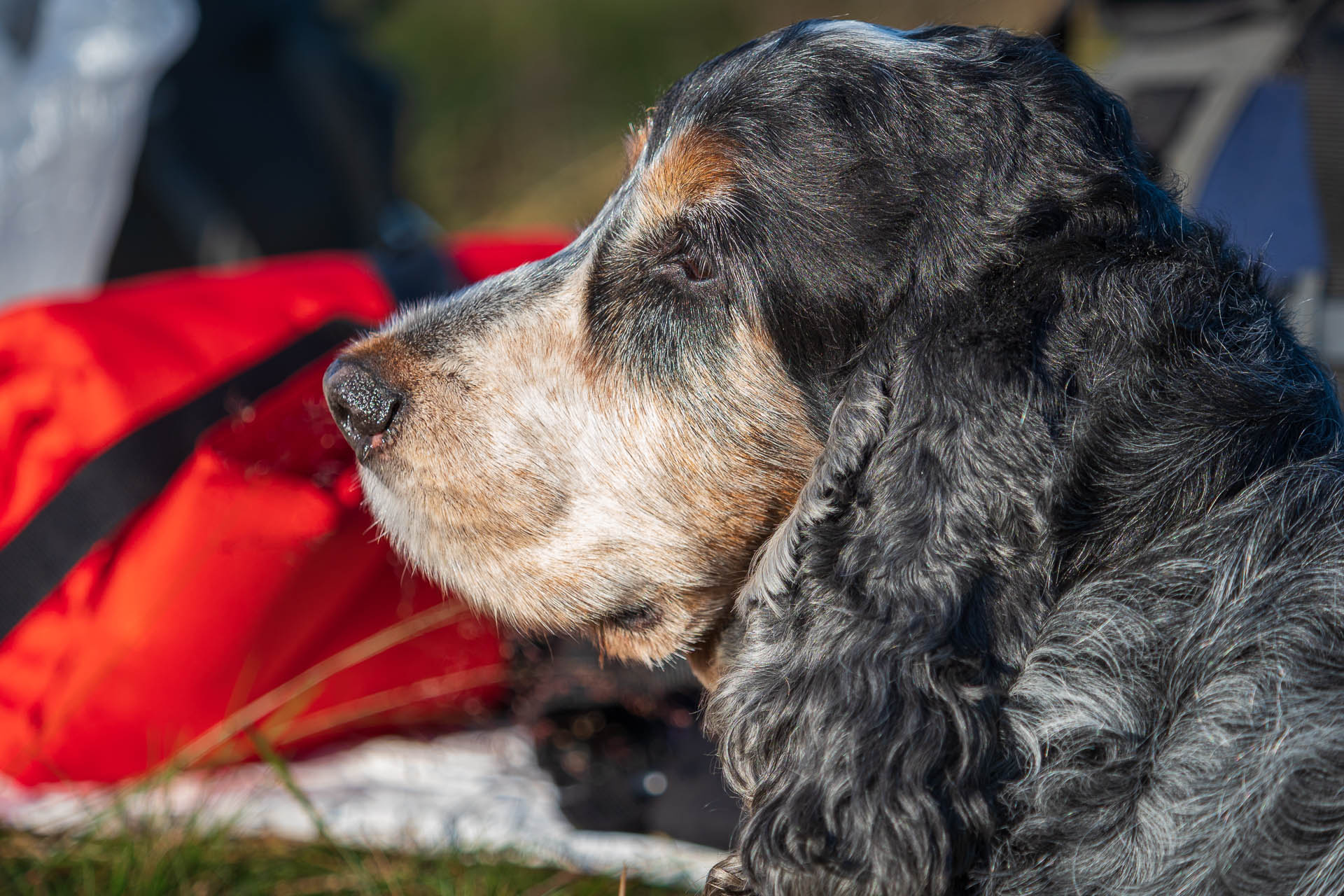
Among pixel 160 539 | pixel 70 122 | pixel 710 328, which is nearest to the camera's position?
pixel 710 328

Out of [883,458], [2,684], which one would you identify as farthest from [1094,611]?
[2,684]

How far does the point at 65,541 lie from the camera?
305 cm

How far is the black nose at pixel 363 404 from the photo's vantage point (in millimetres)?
2426

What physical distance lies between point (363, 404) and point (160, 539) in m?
0.99

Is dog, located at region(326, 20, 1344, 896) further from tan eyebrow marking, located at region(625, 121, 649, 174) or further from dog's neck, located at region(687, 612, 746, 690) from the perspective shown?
tan eyebrow marking, located at region(625, 121, 649, 174)

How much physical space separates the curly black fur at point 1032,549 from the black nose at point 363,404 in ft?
2.67

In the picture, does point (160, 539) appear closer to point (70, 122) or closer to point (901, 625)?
point (901, 625)

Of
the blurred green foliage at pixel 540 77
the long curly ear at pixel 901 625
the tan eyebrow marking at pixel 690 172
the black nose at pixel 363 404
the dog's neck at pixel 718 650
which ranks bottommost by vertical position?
the blurred green foliage at pixel 540 77

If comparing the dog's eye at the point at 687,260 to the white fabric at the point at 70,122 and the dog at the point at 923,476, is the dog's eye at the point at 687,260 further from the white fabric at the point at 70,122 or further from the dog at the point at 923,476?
the white fabric at the point at 70,122

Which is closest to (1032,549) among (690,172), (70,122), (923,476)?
(923,476)

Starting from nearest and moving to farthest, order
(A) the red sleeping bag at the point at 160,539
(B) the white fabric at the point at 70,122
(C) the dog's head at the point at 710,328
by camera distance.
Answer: (C) the dog's head at the point at 710,328, (A) the red sleeping bag at the point at 160,539, (B) the white fabric at the point at 70,122

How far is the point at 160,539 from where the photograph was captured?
10.1ft

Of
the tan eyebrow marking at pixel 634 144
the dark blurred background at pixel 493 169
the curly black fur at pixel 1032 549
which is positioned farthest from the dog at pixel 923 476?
the dark blurred background at pixel 493 169

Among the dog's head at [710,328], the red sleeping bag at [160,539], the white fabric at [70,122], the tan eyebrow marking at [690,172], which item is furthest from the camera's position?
the white fabric at [70,122]
